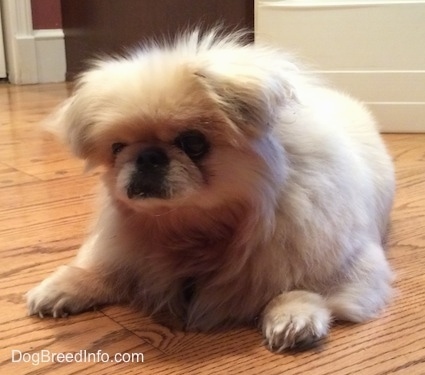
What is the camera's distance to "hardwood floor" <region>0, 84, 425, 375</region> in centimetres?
89

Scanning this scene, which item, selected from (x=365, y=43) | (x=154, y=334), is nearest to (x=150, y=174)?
Result: (x=154, y=334)

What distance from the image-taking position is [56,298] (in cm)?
105

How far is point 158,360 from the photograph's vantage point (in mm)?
909

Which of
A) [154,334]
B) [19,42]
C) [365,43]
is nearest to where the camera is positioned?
[154,334]

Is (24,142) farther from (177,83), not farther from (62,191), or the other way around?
(177,83)

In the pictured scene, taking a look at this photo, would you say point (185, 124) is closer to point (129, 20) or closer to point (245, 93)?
point (245, 93)

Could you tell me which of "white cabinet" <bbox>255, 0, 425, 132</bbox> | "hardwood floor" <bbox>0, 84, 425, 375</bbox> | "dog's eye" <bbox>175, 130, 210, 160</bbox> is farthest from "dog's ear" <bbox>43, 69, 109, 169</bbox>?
"white cabinet" <bbox>255, 0, 425, 132</bbox>

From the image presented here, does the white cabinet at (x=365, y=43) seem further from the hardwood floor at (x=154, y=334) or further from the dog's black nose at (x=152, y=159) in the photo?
the dog's black nose at (x=152, y=159)

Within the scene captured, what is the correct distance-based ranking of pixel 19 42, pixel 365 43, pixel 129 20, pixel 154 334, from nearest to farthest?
pixel 154 334 < pixel 365 43 < pixel 129 20 < pixel 19 42

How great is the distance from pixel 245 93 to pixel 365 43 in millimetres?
1429

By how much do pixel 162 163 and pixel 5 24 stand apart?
2840 mm

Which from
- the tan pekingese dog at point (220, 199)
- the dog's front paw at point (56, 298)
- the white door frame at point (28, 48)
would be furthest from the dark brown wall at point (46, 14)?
the dog's front paw at point (56, 298)

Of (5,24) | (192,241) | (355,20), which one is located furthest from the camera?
(5,24)

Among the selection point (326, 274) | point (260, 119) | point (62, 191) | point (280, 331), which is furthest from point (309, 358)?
point (62, 191)
